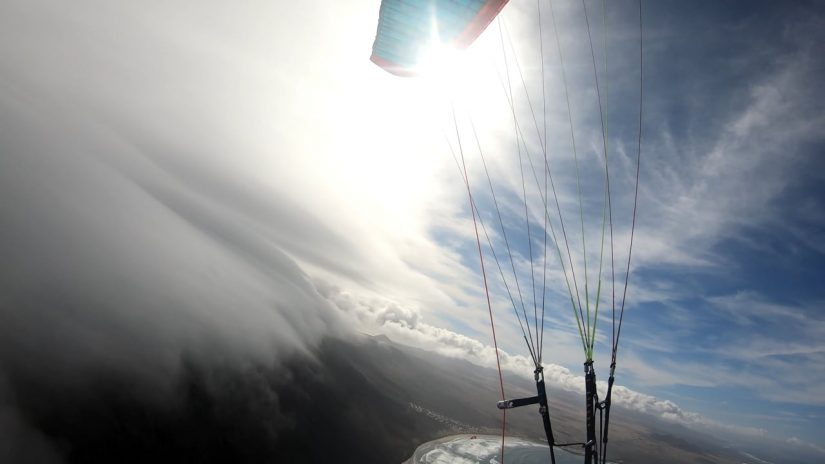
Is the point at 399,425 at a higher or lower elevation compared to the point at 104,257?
lower

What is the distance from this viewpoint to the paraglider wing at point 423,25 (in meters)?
9.45

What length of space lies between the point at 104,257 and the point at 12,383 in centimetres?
5796

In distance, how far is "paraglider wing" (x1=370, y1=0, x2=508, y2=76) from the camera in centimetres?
945

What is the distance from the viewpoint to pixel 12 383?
79.2 meters

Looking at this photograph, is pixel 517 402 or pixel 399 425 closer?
pixel 517 402

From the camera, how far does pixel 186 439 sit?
8894 cm

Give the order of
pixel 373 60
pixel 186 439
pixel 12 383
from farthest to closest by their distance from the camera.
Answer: pixel 186 439 → pixel 12 383 → pixel 373 60

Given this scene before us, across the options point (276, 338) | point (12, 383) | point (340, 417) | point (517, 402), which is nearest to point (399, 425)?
point (340, 417)

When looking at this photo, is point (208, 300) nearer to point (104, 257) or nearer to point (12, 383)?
point (104, 257)

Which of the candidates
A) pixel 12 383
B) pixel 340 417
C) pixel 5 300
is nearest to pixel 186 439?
pixel 12 383

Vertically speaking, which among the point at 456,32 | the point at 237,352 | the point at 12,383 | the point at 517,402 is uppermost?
the point at 456,32

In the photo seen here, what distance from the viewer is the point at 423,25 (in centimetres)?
1005

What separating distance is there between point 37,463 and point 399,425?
107m

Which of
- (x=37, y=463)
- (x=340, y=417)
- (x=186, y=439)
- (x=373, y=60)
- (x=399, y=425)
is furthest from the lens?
(x=399, y=425)
